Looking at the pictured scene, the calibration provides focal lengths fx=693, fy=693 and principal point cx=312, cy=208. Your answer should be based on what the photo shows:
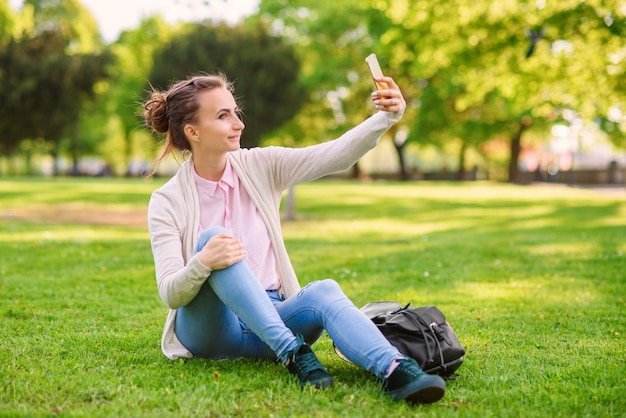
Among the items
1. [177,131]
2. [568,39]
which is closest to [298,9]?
[568,39]

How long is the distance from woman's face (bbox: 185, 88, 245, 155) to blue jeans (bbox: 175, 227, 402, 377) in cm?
63

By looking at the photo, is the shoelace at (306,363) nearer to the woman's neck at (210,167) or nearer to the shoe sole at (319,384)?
the shoe sole at (319,384)

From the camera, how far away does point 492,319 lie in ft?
19.9

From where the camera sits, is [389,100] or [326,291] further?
[326,291]

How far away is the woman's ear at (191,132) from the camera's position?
4.19 m

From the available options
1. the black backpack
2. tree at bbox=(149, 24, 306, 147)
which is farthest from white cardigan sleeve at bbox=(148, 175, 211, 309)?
tree at bbox=(149, 24, 306, 147)

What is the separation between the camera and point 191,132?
165 inches

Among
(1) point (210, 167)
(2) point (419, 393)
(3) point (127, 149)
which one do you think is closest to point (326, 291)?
(2) point (419, 393)

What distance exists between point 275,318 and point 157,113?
1515mm

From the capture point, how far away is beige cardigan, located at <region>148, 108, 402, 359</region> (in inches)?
150

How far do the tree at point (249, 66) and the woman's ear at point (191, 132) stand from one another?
17.7 metres

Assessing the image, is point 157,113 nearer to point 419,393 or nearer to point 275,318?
point 275,318

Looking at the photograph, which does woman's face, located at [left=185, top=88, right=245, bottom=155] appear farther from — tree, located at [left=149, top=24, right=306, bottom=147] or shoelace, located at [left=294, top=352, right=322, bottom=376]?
tree, located at [left=149, top=24, right=306, bottom=147]

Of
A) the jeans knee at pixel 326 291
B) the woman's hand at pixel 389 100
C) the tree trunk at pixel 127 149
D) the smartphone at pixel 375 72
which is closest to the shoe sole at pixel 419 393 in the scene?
the jeans knee at pixel 326 291
